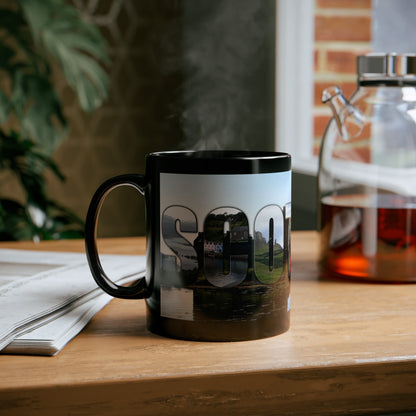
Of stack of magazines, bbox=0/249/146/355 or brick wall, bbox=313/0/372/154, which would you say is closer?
stack of magazines, bbox=0/249/146/355

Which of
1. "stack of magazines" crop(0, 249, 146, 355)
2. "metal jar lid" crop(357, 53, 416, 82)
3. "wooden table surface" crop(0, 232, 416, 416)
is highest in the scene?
"metal jar lid" crop(357, 53, 416, 82)

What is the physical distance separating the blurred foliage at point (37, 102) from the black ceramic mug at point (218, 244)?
81 cm

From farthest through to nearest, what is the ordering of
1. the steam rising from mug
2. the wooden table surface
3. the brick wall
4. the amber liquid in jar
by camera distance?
1. the steam rising from mug
2. the brick wall
3. the amber liquid in jar
4. the wooden table surface

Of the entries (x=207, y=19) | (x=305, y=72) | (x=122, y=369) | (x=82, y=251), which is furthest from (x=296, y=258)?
(x=207, y=19)

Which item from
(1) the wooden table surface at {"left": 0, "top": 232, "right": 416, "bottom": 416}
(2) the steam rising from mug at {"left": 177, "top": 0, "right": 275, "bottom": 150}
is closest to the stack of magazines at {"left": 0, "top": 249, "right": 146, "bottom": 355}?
(1) the wooden table surface at {"left": 0, "top": 232, "right": 416, "bottom": 416}

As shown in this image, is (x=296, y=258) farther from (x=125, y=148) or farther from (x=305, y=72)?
(x=125, y=148)

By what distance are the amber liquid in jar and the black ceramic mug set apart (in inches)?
8.2

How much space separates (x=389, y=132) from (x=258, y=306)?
0.33 meters

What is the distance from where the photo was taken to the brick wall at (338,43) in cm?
170

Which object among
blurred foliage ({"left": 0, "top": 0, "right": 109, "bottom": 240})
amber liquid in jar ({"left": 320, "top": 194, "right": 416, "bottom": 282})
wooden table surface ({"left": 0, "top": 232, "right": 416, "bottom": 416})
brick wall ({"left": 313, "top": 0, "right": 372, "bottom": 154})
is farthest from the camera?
brick wall ({"left": 313, "top": 0, "right": 372, "bottom": 154})

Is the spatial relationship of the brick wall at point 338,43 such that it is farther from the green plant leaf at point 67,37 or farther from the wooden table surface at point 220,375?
the wooden table surface at point 220,375

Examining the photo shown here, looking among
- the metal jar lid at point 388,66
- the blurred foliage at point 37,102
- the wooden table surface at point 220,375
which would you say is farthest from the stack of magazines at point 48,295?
the blurred foliage at point 37,102

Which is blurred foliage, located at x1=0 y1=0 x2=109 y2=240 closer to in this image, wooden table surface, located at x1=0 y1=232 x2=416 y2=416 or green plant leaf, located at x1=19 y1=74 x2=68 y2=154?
green plant leaf, located at x1=19 y1=74 x2=68 y2=154

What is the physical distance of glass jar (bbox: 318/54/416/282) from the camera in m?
0.68
